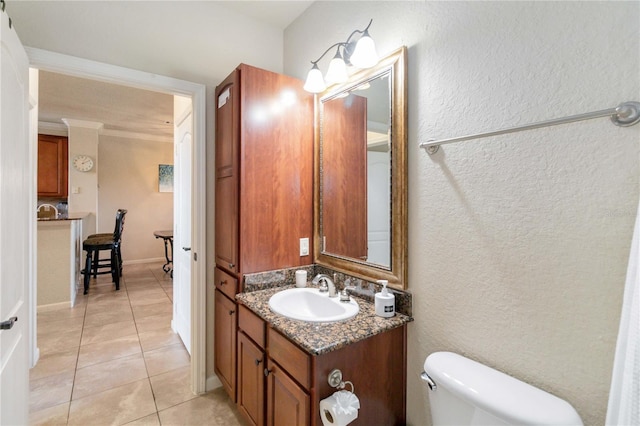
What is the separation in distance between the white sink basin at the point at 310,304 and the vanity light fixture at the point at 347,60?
1171mm

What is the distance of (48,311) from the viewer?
348cm

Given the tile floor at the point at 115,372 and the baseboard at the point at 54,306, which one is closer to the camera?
the tile floor at the point at 115,372

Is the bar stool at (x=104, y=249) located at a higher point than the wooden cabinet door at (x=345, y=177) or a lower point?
lower

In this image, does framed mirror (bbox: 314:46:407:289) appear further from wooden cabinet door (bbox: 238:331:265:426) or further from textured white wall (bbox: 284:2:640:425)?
wooden cabinet door (bbox: 238:331:265:426)

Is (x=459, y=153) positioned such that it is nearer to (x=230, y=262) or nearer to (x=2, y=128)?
(x=230, y=262)

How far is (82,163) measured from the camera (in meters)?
4.99

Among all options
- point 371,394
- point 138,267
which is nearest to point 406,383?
point 371,394

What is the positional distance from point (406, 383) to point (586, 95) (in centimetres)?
133

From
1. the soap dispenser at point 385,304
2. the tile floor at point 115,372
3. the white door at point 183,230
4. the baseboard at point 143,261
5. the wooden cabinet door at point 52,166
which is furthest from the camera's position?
the baseboard at point 143,261

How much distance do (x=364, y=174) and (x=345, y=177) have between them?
5.9 inches

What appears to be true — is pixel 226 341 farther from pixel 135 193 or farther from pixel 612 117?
pixel 135 193

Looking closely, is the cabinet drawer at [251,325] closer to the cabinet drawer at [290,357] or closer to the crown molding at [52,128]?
the cabinet drawer at [290,357]

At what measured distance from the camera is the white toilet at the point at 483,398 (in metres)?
0.87

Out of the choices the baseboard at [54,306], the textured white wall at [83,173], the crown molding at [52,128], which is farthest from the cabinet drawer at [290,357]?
the crown molding at [52,128]
